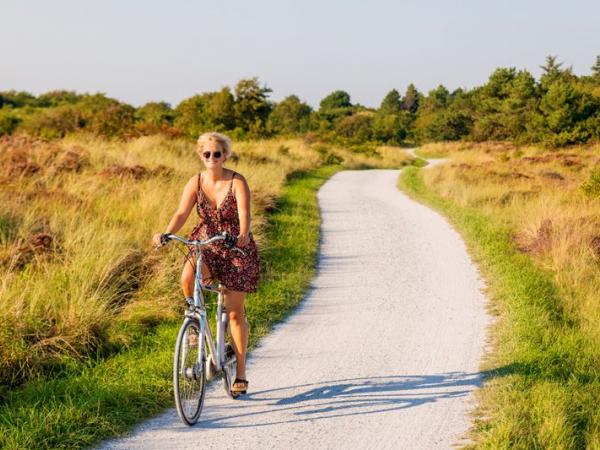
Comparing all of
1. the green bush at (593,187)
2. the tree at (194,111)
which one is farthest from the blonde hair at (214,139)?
the tree at (194,111)

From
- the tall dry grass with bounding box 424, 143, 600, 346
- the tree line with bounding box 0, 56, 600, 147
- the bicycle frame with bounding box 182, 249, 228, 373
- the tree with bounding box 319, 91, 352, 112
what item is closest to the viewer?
the bicycle frame with bounding box 182, 249, 228, 373

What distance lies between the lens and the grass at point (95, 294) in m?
4.83

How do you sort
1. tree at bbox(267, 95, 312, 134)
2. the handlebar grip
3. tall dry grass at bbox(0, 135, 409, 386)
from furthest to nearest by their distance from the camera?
tree at bbox(267, 95, 312, 134) < tall dry grass at bbox(0, 135, 409, 386) < the handlebar grip

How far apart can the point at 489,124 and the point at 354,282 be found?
5233cm

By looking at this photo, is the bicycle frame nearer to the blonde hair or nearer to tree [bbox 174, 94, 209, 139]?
the blonde hair

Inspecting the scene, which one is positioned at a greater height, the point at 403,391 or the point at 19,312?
the point at 19,312

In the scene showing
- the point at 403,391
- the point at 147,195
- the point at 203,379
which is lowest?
the point at 403,391

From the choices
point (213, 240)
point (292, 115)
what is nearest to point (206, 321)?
point (213, 240)

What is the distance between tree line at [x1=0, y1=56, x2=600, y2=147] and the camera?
2816 cm

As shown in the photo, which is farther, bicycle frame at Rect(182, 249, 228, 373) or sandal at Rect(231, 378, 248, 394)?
sandal at Rect(231, 378, 248, 394)

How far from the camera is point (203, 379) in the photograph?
4820 millimetres

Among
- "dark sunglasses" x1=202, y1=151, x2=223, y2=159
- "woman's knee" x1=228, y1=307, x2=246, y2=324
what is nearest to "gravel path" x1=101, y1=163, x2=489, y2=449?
"woman's knee" x1=228, y1=307, x2=246, y2=324

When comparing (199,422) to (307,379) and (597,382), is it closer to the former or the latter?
(307,379)

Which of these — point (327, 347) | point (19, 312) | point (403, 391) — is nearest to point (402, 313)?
point (327, 347)
